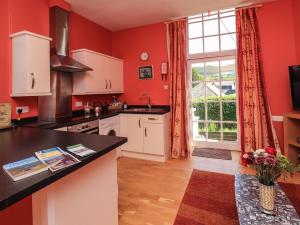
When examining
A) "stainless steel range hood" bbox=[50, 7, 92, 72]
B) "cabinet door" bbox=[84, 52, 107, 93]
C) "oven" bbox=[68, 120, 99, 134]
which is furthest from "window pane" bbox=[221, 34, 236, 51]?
"oven" bbox=[68, 120, 99, 134]

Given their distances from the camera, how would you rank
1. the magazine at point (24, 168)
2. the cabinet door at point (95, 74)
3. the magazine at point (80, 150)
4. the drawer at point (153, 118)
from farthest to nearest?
the drawer at point (153, 118) < the cabinet door at point (95, 74) < the magazine at point (80, 150) < the magazine at point (24, 168)

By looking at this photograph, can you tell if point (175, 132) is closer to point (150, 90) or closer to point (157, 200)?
point (150, 90)

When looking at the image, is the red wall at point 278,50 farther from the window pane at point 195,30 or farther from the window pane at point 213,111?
the window pane at point 195,30

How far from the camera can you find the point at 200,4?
10.3 ft

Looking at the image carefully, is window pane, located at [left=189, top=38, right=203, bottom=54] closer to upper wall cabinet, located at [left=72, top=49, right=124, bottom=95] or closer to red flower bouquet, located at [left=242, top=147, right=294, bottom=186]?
upper wall cabinet, located at [left=72, top=49, right=124, bottom=95]

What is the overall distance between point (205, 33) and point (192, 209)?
330cm

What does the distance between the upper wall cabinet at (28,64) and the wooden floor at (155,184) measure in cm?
173

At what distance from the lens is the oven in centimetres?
246

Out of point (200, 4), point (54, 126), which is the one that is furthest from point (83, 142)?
point (200, 4)

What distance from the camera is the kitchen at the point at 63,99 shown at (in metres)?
1.29

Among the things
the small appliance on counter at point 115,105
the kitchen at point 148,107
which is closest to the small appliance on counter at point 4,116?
the kitchen at point 148,107

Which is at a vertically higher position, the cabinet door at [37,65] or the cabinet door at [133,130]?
the cabinet door at [37,65]

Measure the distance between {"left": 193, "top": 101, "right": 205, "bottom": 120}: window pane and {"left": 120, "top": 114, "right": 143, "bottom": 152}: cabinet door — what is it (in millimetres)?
1282

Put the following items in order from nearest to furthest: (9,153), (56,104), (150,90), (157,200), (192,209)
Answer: (9,153) → (192,209) → (157,200) → (56,104) → (150,90)
